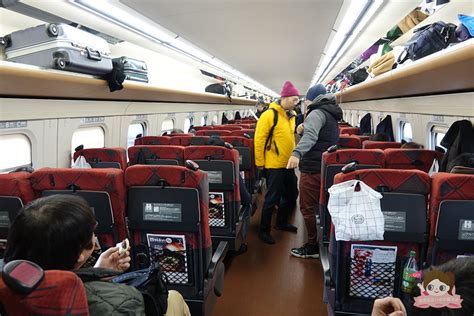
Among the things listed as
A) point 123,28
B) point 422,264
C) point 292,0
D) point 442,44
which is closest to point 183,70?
point 123,28

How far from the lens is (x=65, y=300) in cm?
84

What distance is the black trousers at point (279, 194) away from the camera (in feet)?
15.9

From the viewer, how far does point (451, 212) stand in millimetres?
2041

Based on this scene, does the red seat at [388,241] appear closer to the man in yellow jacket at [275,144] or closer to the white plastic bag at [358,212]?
the white plastic bag at [358,212]

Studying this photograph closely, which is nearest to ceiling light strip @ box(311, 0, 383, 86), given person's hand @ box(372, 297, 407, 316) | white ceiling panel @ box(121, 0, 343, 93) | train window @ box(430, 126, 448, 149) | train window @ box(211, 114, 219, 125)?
white ceiling panel @ box(121, 0, 343, 93)

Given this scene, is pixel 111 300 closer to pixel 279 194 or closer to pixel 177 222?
pixel 177 222

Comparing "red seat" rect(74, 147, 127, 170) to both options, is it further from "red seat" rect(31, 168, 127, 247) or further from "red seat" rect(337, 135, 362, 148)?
"red seat" rect(337, 135, 362, 148)

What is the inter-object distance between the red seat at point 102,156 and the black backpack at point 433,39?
3099 millimetres

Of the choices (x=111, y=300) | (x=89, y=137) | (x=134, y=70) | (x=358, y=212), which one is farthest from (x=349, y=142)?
(x=111, y=300)

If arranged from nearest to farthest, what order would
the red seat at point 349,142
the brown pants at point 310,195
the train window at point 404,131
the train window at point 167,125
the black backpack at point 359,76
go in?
1. the brown pants at point 310,195
2. the red seat at point 349,142
3. the train window at point 404,131
4. the black backpack at point 359,76
5. the train window at point 167,125

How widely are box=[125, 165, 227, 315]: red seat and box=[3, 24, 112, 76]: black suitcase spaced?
1.35 meters

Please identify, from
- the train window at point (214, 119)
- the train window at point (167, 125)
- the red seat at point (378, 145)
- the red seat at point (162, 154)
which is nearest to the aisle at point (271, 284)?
the red seat at point (162, 154)

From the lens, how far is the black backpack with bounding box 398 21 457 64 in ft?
9.72

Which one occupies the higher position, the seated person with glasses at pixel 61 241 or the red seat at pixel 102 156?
the red seat at pixel 102 156
